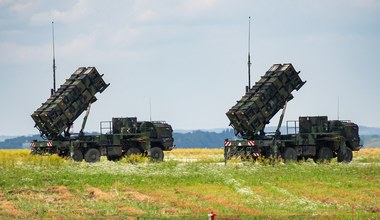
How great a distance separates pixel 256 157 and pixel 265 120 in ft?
7.44

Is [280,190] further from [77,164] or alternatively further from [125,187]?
[77,164]

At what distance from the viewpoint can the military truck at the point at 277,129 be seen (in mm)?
54562

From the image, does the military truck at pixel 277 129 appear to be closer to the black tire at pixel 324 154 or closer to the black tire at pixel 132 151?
the black tire at pixel 324 154

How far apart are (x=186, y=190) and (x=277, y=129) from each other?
668 inches

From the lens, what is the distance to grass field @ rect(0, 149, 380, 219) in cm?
3192

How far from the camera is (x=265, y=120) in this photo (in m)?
55.2

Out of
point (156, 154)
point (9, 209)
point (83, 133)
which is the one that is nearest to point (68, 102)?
point (83, 133)

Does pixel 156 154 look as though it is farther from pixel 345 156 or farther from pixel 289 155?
pixel 345 156

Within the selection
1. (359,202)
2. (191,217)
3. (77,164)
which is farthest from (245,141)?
(191,217)

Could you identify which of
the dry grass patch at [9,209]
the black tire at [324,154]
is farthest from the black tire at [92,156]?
the dry grass patch at [9,209]

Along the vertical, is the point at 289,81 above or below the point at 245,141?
above

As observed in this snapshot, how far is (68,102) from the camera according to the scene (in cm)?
5847

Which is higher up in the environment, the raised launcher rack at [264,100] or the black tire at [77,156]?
the raised launcher rack at [264,100]

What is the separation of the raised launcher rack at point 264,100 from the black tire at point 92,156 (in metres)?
9.40
